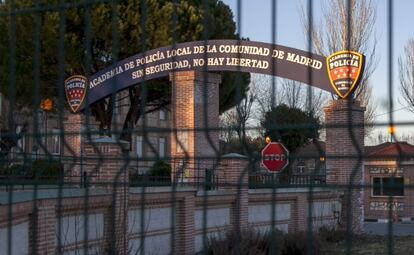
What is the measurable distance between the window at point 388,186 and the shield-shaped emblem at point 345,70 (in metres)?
0.34

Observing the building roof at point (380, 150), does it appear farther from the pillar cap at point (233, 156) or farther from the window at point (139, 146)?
the window at point (139, 146)

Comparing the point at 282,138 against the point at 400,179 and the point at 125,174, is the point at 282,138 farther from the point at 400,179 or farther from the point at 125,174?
the point at 125,174

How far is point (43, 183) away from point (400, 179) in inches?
69.0

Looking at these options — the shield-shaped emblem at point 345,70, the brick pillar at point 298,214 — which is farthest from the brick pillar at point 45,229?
the brick pillar at point 298,214

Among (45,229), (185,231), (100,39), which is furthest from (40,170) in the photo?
(185,231)

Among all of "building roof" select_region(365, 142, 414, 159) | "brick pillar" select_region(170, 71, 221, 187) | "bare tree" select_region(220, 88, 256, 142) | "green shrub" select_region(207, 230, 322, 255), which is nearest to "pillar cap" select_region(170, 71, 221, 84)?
"brick pillar" select_region(170, 71, 221, 187)

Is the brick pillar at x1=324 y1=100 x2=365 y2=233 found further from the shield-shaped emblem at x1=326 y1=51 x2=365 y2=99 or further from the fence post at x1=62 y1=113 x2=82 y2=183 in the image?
the fence post at x1=62 y1=113 x2=82 y2=183

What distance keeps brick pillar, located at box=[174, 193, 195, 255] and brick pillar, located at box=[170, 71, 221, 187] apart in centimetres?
857

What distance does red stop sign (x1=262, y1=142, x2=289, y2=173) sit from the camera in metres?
2.64

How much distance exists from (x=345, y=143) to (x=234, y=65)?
2.94 ft

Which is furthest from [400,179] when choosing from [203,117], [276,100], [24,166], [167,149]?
[24,166]

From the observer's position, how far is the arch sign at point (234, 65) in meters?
2.69

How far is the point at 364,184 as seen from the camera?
250cm

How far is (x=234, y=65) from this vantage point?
3.36 m
